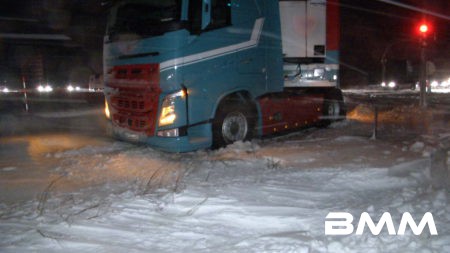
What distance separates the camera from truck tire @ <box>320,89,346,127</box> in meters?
12.8

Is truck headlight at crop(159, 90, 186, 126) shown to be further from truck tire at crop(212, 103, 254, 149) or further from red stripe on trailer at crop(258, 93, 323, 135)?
red stripe on trailer at crop(258, 93, 323, 135)

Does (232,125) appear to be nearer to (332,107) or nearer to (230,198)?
(230,198)

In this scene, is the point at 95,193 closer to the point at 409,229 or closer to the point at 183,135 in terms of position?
the point at 183,135

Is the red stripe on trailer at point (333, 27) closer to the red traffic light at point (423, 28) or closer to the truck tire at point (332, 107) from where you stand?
the truck tire at point (332, 107)

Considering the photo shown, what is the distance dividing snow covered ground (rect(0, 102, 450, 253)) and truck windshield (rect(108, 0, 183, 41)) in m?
2.35

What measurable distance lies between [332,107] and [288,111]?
2.91m

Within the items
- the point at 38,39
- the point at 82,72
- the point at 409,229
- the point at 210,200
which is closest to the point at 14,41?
the point at 38,39

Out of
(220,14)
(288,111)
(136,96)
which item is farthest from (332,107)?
(136,96)

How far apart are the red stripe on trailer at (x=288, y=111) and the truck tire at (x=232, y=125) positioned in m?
0.45

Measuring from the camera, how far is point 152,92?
8016mm

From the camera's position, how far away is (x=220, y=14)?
27.8 ft

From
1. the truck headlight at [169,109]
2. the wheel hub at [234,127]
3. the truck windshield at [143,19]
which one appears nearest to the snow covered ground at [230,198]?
the wheel hub at [234,127]

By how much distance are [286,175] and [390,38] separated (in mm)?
49343

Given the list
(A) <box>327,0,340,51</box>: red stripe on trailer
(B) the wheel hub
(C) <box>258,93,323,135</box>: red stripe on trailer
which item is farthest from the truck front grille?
(A) <box>327,0,340,51</box>: red stripe on trailer
